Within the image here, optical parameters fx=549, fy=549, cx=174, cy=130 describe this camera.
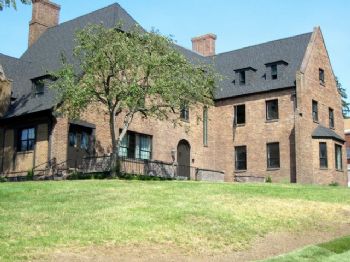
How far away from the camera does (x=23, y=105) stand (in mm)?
29703

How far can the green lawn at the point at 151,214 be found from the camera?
1340cm

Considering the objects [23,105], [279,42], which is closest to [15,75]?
[23,105]

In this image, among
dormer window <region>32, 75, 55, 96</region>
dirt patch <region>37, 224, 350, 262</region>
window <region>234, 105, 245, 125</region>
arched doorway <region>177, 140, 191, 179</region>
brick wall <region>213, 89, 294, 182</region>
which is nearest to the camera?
dirt patch <region>37, 224, 350, 262</region>

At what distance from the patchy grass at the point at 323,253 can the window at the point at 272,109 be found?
2256 cm

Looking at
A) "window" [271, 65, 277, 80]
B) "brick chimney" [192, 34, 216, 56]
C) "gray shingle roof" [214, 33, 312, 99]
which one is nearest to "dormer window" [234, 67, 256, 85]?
"gray shingle roof" [214, 33, 312, 99]

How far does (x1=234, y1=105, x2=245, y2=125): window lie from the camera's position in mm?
37906

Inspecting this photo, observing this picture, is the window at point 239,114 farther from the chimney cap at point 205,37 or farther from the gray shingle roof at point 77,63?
the chimney cap at point 205,37

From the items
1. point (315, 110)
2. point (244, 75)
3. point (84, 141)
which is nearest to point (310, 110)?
point (315, 110)

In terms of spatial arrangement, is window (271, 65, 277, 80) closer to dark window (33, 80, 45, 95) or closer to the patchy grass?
dark window (33, 80, 45, 95)

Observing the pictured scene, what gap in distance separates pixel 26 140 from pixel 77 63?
4968 mm

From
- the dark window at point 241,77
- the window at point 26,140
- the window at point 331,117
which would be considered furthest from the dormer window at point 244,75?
the window at point 26,140

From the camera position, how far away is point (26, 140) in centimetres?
2911

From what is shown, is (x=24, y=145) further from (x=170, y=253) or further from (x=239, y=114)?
(x=170, y=253)

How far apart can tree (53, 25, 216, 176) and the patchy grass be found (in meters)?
13.1
